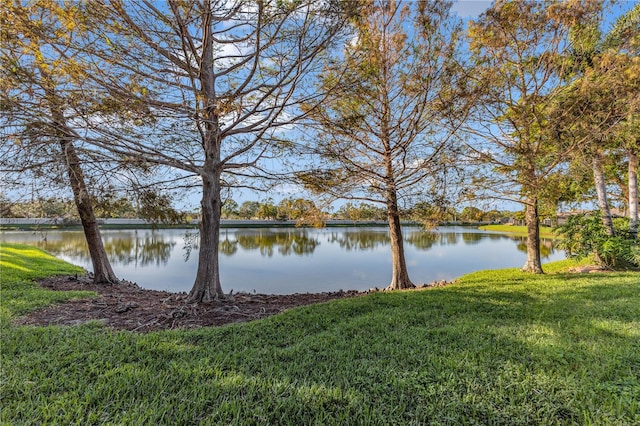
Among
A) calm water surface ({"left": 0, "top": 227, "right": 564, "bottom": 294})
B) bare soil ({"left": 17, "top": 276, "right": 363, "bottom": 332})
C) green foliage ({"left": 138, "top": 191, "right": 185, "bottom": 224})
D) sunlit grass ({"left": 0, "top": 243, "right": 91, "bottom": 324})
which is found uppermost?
green foliage ({"left": 138, "top": 191, "right": 185, "bottom": 224})

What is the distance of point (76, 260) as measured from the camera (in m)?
14.2

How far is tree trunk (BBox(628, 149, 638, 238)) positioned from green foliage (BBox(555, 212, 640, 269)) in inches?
7.9

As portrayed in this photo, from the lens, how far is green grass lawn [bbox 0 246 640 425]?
191 cm

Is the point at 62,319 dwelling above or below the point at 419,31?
below

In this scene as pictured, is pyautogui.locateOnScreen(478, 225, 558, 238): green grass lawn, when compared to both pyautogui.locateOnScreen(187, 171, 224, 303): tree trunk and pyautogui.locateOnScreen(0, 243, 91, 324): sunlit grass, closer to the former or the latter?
pyautogui.locateOnScreen(187, 171, 224, 303): tree trunk

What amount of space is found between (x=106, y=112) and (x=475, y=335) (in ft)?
18.5

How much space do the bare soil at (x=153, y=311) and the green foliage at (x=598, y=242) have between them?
25.3ft

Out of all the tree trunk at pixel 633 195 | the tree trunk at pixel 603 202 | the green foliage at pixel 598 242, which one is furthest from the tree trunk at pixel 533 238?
the tree trunk at pixel 633 195

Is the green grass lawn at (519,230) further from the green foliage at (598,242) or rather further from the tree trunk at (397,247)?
the tree trunk at (397,247)

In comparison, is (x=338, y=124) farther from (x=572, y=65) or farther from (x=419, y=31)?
(x=572, y=65)

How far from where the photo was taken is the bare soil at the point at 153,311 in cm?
420

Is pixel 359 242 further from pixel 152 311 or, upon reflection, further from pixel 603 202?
pixel 152 311

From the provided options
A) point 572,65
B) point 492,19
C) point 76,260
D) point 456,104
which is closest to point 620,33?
point 572,65

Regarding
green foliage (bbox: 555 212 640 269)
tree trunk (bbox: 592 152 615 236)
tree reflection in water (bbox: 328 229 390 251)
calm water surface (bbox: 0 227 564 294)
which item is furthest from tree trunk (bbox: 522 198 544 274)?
tree reflection in water (bbox: 328 229 390 251)
